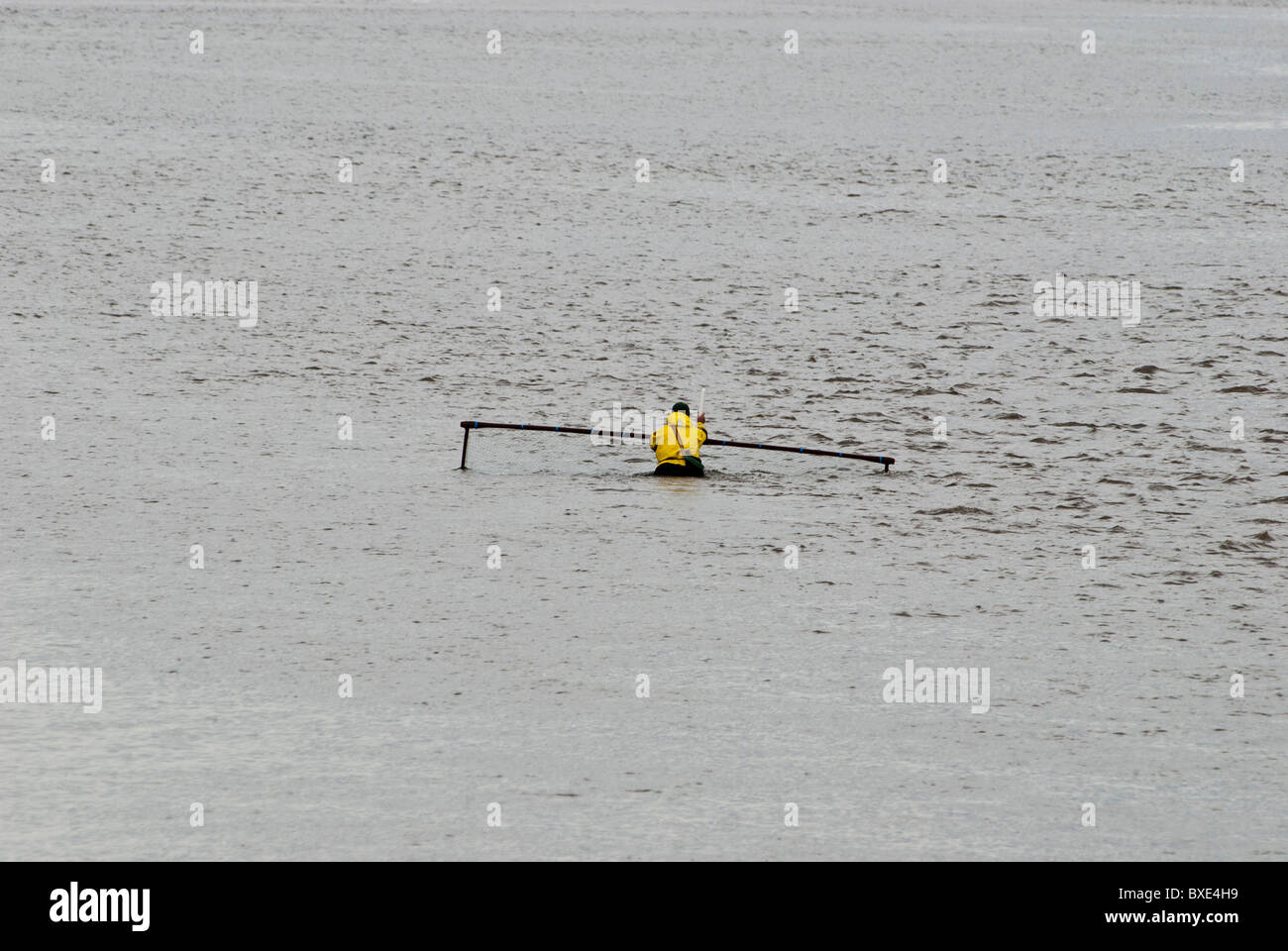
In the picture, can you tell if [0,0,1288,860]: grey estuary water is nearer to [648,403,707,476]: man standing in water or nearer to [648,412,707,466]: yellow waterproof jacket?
[648,403,707,476]: man standing in water

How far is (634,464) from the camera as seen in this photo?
25062 mm

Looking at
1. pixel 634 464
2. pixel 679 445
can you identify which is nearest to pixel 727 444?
pixel 679 445

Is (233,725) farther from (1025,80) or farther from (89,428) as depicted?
(1025,80)

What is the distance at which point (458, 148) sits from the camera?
49.1m

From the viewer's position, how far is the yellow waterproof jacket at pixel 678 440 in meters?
23.8

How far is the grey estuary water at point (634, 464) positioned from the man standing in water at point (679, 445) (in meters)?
0.33

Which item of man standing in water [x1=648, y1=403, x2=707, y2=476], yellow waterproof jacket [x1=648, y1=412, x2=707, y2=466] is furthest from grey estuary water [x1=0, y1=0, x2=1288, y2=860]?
yellow waterproof jacket [x1=648, y1=412, x2=707, y2=466]

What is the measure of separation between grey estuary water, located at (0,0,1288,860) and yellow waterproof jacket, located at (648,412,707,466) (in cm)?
Answer: 47

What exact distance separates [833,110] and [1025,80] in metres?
8.98

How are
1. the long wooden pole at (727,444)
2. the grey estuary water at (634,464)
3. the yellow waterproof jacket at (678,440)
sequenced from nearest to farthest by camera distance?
1. the grey estuary water at (634,464)
2. the long wooden pole at (727,444)
3. the yellow waterproof jacket at (678,440)

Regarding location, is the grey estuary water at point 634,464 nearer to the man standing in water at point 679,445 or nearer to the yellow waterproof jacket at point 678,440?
the man standing in water at point 679,445

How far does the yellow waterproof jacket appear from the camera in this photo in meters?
23.8

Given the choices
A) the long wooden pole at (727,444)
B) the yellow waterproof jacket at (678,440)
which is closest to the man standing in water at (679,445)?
the yellow waterproof jacket at (678,440)
